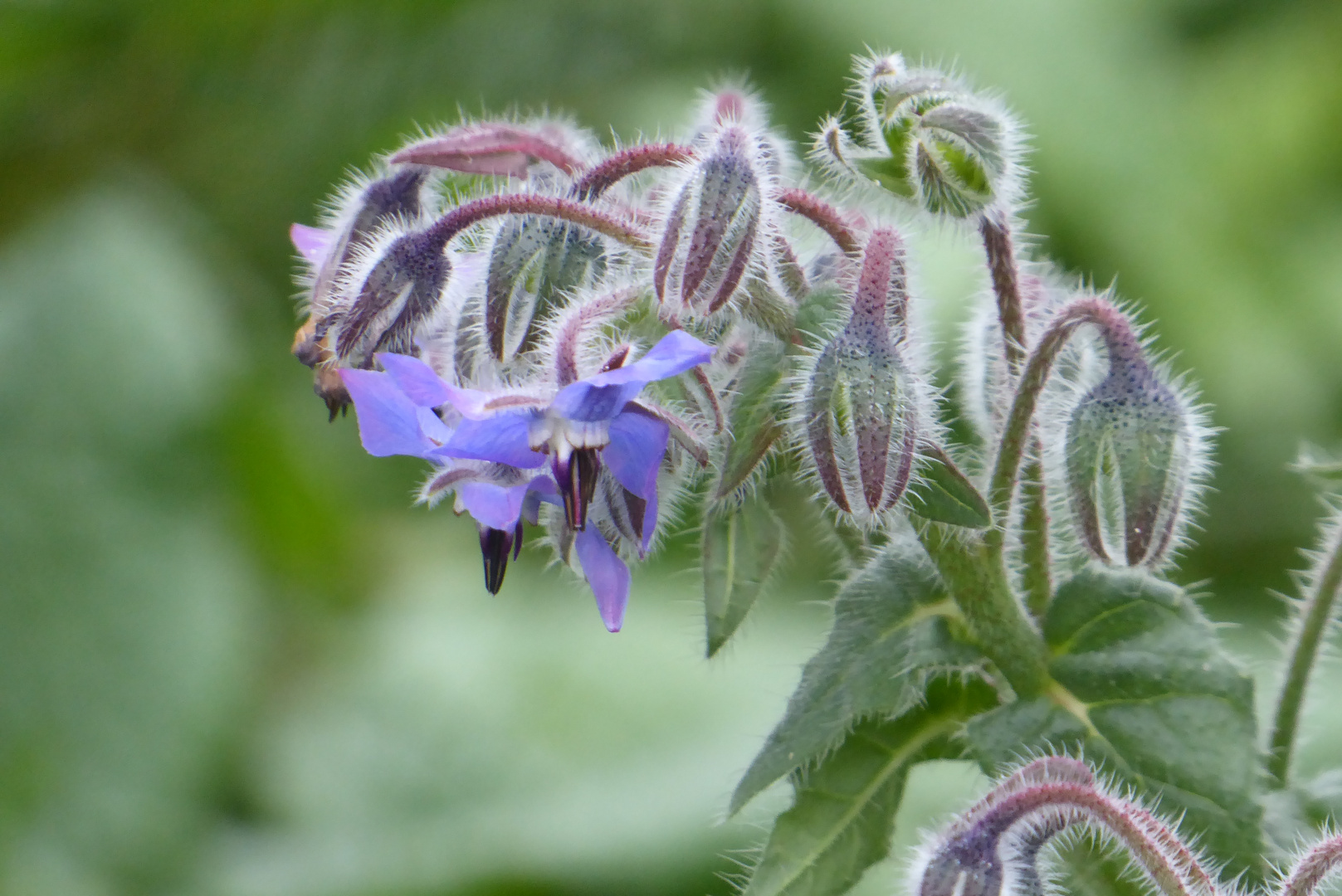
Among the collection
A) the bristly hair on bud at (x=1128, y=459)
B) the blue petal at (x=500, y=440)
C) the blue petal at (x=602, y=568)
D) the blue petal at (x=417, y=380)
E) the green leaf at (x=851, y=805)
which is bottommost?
the green leaf at (x=851, y=805)

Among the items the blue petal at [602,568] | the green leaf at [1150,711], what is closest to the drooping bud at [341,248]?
the blue petal at [602,568]

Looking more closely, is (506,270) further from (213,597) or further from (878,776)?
(213,597)

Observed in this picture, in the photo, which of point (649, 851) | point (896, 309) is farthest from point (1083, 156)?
point (896, 309)

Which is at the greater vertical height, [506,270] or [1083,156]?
[1083,156]

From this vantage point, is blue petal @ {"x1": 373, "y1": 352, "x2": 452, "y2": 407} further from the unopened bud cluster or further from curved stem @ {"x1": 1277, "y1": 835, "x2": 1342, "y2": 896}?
curved stem @ {"x1": 1277, "y1": 835, "x2": 1342, "y2": 896}

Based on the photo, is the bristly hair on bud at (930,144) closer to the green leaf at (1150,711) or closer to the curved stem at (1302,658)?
the green leaf at (1150,711)

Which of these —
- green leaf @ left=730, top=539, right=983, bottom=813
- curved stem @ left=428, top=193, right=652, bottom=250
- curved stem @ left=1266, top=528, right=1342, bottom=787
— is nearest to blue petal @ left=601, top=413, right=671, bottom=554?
curved stem @ left=428, top=193, right=652, bottom=250
